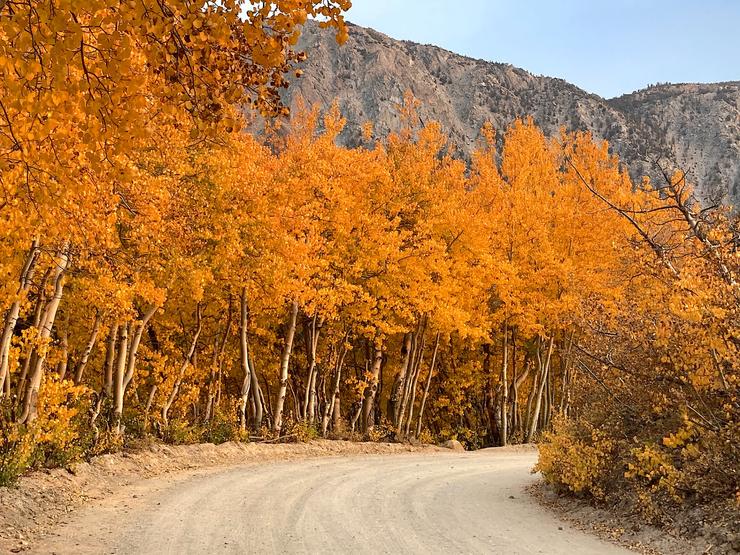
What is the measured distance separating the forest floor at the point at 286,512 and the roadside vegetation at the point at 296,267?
2.10ft

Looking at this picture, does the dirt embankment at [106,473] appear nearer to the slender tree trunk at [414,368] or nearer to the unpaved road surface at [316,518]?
the unpaved road surface at [316,518]

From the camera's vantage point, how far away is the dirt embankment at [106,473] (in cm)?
710

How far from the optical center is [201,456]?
530 inches

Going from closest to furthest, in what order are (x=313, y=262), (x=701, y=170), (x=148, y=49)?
1. (x=148, y=49)
2. (x=313, y=262)
3. (x=701, y=170)

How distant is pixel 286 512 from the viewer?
8.19 m

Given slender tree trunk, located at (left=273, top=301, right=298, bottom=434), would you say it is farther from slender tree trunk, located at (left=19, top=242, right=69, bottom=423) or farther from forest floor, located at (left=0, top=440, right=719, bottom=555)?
slender tree trunk, located at (left=19, top=242, right=69, bottom=423)

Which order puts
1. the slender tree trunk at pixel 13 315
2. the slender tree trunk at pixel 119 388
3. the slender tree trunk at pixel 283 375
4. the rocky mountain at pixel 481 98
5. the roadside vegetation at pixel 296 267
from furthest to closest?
1. the rocky mountain at pixel 481 98
2. the slender tree trunk at pixel 283 375
3. the slender tree trunk at pixel 119 388
4. the slender tree trunk at pixel 13 315
5. the roadside vegetation at pixel 296 267

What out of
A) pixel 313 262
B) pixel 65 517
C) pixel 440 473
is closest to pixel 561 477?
pixel 440 473

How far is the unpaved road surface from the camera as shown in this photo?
21.6 ft

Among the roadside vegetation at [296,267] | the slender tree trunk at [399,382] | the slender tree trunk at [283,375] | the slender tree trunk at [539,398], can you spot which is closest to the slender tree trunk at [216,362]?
the roadside vegetation at [296,267]

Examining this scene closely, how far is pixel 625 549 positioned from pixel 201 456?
9276mm

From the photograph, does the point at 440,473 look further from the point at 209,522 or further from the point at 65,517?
the point at 65,517

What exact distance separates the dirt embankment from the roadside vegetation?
441 mm

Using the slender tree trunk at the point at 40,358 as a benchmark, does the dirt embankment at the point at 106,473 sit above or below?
below
